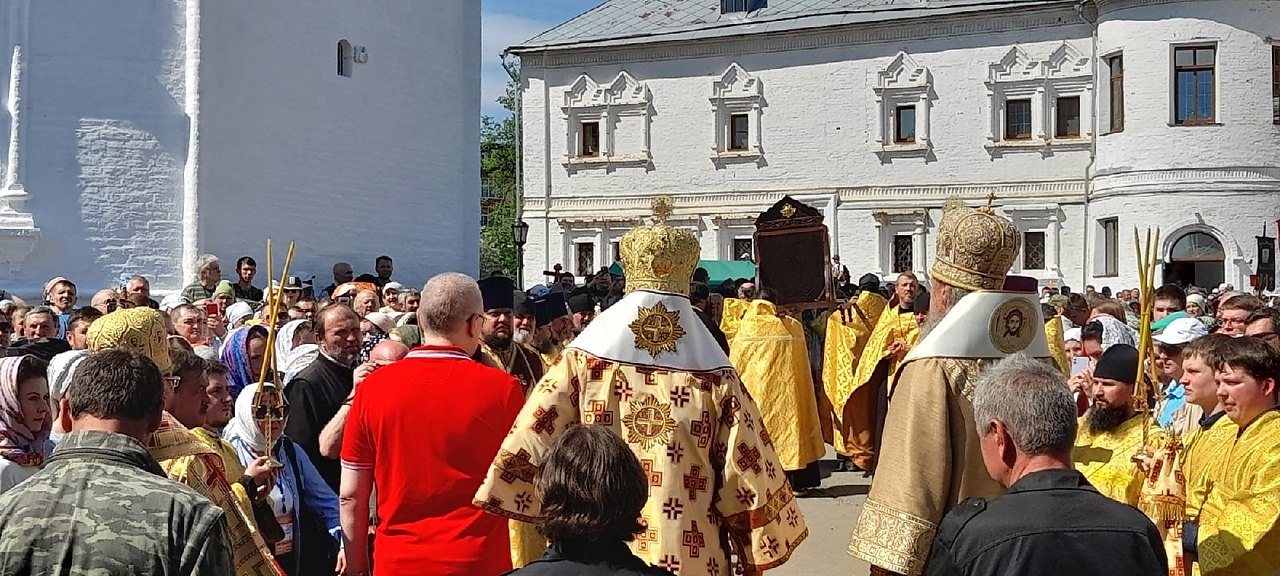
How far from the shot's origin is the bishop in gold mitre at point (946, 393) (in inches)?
174

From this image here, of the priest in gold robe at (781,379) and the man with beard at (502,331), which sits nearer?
the man with beard at (502,331)

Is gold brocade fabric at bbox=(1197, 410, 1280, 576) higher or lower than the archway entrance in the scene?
lower

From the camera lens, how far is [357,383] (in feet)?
18.6

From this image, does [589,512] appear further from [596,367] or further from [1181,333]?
[1181,333]

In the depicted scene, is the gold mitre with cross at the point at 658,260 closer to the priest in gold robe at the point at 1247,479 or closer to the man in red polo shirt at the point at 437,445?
the man in red polo shirt at the point at 437,445

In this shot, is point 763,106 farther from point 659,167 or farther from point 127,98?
point 127,98

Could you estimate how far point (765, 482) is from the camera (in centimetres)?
470

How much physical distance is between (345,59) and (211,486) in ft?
53.7

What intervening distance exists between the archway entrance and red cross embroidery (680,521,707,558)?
87.8 ft

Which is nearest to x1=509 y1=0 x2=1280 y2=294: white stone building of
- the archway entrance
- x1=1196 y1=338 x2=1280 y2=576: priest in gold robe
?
the archway entrance

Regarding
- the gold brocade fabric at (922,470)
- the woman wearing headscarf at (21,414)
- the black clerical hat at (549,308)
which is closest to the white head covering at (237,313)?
the black clerical hat at (549,308)

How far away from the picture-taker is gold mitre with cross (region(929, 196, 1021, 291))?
481 centimetres

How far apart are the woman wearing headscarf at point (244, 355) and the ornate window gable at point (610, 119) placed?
29.5 meters

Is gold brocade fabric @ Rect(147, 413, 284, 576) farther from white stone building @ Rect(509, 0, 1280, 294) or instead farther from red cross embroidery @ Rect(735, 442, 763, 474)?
white stone building @ Rect(509, 0, 1280, 294)
